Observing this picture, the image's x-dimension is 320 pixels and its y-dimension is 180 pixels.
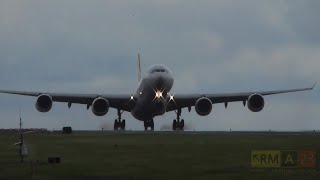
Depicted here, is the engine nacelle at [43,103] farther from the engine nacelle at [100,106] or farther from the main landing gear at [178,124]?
the main landing gear at [178,124]

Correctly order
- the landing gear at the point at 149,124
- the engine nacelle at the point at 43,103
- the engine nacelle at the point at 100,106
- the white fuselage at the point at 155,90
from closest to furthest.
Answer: the white fuselage at the point at 155,90 → the engine nacelle at the point at 43,103 → the engine nacelle at the point at 100,106 → the landing gear at the point at 149,124

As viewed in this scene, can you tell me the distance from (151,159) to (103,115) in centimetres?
3746

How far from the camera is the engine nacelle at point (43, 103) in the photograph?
58438 mm

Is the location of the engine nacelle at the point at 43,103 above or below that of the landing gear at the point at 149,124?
above

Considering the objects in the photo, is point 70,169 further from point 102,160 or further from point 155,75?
point 155,75

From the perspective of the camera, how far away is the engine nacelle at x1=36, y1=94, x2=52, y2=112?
5844 cm

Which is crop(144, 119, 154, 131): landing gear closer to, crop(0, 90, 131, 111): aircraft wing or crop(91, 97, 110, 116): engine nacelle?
crop(0, 90, 131, 111): aircraft wing

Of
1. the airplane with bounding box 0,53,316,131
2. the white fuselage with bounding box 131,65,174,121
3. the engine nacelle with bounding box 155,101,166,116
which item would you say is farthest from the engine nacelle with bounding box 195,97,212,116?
the engine nacelle with bounding box 155,101,166,116

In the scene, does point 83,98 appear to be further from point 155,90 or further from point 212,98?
point 212,98

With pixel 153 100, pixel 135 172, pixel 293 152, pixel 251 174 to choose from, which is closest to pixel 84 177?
pixel 135 172

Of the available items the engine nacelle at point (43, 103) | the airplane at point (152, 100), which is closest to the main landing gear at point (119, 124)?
the airplane at point (152, 100)

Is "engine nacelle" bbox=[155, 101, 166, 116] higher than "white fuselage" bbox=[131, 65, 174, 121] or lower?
lower

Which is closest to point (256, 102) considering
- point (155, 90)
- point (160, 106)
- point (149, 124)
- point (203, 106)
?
point (203, 106)

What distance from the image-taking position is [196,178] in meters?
16.6
